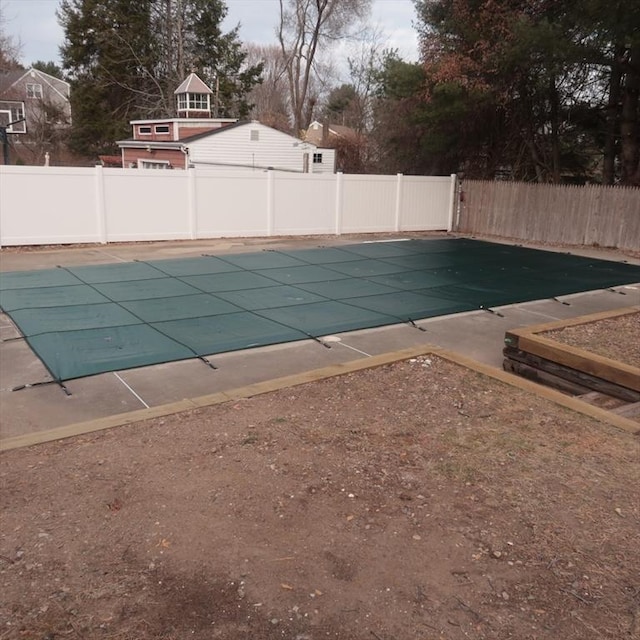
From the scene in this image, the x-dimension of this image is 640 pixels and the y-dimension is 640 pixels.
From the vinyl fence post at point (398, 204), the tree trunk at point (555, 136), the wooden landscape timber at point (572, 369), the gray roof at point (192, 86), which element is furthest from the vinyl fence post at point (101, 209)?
the gray roof at point (192, 86)

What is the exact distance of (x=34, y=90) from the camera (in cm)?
4466

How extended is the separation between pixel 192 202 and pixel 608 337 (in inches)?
381

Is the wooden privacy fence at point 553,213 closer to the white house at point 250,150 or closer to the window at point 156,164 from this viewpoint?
the white house at point 250,150

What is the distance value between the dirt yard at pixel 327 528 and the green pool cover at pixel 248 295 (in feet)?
6.39

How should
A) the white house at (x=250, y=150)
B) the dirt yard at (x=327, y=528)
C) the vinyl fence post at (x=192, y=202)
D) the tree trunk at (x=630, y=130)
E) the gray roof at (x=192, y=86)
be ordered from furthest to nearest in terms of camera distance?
the gray roof at (x=192, y=86) → the white house at (x=250, y=150) → the tree trunk at (x=630, y=130) → the vinyl fence post at (x=192, y=202) → the dirt yard at (x=327, y=528)

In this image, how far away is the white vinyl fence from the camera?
11766 mm

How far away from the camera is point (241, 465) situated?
136 inches

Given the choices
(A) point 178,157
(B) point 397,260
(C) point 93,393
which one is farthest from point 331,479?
(A) point 178,157

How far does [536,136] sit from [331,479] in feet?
54.7

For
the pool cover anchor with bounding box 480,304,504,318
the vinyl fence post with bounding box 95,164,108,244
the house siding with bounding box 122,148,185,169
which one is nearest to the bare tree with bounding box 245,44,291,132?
the house siding with bounding box 122,148,185,169

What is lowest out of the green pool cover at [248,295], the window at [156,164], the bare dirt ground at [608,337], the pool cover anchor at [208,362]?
the pool cover anchor at [208,362]

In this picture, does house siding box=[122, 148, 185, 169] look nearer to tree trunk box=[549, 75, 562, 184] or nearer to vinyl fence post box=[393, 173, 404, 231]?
vinyl fence post box=[393, 173, 404, 231]

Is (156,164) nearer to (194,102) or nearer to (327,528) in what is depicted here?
(194,102)

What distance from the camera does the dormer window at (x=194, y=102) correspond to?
1024 inches
